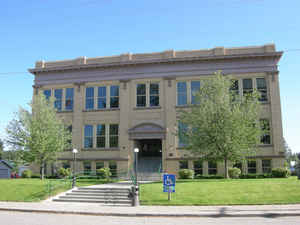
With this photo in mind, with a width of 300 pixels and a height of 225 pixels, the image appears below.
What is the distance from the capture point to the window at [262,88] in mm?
32909

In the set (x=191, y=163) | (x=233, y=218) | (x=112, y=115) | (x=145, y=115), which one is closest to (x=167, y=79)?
(x=145, y=115)

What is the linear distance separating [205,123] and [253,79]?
1166 cm

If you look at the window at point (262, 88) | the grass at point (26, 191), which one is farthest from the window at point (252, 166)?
the grass at point (26, 191)

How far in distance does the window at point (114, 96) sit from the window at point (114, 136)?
8.39 feet

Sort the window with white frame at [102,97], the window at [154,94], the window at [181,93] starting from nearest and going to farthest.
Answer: the window at [181,93], the window at [154,94], the window with white frame at [102,97]

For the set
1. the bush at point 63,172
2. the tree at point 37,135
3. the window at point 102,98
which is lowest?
the bush at point 63,172

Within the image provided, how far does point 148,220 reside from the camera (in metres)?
12.8

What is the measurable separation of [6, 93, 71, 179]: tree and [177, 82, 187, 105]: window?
532 inches

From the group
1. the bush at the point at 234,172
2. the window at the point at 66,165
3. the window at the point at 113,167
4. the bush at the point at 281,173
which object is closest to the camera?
the bush at the point at 234,172

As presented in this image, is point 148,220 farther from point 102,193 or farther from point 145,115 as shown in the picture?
point 145,115

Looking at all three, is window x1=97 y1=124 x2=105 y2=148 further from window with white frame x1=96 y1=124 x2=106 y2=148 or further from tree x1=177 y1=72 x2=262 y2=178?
tree x1=177 y1=72 x2=262 y2=178

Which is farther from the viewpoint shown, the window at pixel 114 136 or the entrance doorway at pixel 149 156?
the window at pixel 114 136

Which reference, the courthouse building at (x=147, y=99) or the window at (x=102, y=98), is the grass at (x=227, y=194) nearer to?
the courthouse building at (x=147, y=99)

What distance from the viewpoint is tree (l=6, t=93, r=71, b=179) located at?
29250 millimetres
